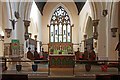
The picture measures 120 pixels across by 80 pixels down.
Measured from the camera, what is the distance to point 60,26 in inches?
986

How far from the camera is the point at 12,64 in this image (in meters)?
11.9

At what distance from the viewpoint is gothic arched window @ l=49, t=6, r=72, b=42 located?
80.6 ft

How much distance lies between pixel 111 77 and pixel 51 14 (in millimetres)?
17276

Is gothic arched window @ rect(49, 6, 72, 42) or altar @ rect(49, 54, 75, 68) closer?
altar @ rect(49, 54, 75, 68)

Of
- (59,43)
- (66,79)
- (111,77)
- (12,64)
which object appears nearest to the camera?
(111,77)

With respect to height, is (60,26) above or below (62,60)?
above

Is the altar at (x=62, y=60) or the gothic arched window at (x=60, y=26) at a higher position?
the gothic arched window at (x=60, y=26)

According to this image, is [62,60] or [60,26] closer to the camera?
[62,60]

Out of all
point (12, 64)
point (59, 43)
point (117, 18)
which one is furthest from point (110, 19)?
point (59, 43)

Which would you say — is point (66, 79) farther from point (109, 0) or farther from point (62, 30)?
point (62, 30)

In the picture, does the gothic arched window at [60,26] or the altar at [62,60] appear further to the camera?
the gothic arched window at [60,26]

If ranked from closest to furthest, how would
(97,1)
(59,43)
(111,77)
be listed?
(111,77)
(97,1)
(59,43)

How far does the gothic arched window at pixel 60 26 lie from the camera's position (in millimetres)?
24562

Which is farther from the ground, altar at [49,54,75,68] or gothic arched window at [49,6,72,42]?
gothic arched window at [49,6,72,42]
